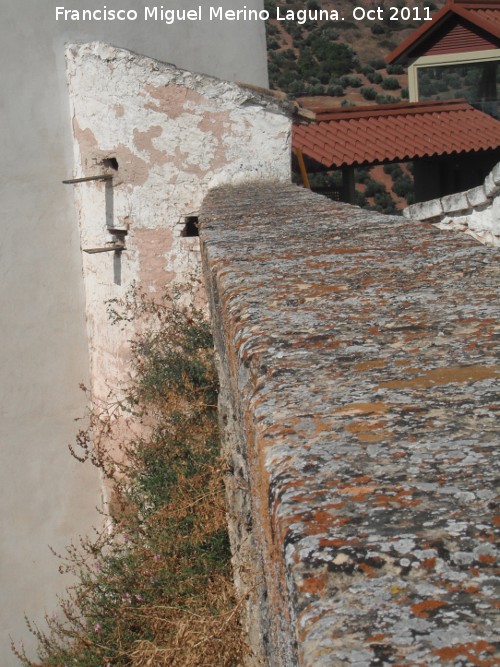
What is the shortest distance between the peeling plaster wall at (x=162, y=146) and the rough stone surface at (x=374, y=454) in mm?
4564

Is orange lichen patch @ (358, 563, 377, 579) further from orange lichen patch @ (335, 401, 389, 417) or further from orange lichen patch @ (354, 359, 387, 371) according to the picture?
orange lichen patch @ (354, 359, 387, 371)

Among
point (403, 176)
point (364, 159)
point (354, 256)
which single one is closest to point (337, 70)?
point (403, 176)

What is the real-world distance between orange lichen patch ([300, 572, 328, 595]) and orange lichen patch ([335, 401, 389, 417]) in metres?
0.40

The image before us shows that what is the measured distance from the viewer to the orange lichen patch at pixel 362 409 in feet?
4.40

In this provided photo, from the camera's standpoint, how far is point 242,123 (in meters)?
6.83

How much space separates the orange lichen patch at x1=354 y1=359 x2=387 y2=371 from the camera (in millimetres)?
1543

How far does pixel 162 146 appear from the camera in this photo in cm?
683

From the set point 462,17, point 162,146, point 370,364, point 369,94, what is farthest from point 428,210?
point 369,94

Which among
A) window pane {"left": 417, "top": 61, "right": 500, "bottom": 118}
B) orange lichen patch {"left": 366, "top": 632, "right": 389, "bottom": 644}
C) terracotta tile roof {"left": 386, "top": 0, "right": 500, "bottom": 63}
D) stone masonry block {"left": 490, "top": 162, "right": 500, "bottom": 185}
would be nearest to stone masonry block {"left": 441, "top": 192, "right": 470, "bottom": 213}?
stone masonry block {"left": 490, "top": 162, "right": 500, "bottom": 185}

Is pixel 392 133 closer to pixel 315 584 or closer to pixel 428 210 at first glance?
pixel 428 210

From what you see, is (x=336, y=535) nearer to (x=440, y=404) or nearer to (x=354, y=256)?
(x=440, y=404)

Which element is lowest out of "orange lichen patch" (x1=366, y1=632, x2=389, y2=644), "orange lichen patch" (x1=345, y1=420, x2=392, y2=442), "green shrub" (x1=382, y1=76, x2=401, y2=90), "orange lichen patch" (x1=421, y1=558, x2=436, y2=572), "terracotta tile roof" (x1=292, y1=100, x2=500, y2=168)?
"orange lichen patch" (x1=366, y1=632, x2=389, y2=644)

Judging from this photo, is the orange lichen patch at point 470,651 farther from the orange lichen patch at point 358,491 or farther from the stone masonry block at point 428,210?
the stone masonry block at point 428,210

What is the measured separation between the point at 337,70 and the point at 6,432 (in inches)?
1028
